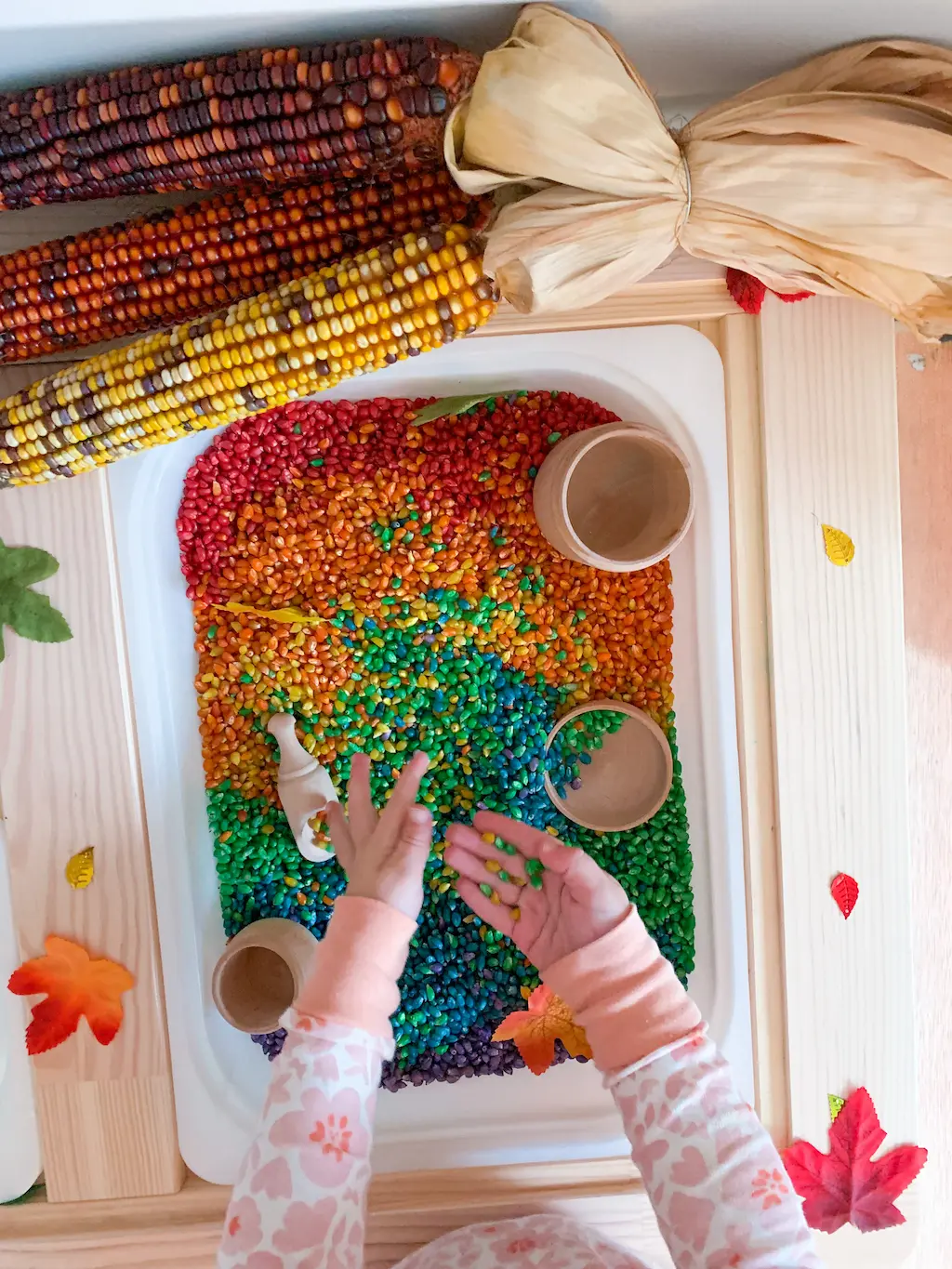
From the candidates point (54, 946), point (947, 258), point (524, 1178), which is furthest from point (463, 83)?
point (524, 1178)

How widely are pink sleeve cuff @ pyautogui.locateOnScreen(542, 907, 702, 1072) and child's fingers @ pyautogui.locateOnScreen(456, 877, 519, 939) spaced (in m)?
0.07

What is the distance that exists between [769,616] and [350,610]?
0.44 metres

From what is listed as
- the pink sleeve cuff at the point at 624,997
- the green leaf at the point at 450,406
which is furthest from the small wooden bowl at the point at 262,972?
the green leaf at the point at 450,406

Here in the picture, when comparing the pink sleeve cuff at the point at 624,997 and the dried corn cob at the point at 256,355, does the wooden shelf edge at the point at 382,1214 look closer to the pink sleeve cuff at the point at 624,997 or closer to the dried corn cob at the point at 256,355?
the pink sleeve cuff at the point at 624,997

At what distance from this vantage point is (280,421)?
93 cm

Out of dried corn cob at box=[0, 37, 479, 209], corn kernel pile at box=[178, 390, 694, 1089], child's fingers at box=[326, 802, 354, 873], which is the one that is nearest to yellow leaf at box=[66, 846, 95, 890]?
corn kernel pile at box=[178, 390, 694, 1089]

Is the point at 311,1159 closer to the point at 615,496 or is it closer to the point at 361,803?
the point at 361,803

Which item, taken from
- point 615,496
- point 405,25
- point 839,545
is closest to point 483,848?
point 615,496

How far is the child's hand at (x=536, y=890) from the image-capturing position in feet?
2.81

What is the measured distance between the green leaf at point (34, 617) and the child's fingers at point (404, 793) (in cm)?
37

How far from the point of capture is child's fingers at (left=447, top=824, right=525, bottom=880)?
0.91 meters

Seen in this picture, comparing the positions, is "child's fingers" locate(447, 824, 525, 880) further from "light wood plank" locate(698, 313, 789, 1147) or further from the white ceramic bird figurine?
"light wood plank" locate(698, 313, 789, 1147)

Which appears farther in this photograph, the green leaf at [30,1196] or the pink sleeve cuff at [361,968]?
the green leaf at [30,1196]

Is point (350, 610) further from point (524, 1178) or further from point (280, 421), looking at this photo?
point (524, 1178)
